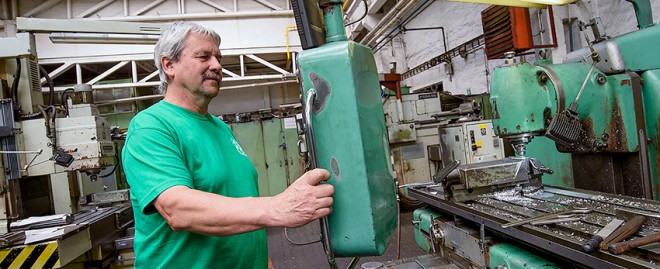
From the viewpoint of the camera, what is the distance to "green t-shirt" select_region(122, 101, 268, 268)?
77cm

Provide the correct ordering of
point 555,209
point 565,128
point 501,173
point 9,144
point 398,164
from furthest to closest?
point 398,164, point 9,144, point 501,173, point 565,128, point 555,209

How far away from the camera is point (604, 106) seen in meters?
1.39

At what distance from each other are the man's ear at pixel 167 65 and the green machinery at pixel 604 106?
1.15 metres

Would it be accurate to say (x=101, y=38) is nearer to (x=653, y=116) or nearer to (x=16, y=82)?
(x=16, y=82)

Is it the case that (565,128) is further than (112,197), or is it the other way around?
(112,197)

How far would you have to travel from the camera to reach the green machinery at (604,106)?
1.34m

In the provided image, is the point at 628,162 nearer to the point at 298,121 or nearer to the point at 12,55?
the point at 298,121

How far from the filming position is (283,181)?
5324mm

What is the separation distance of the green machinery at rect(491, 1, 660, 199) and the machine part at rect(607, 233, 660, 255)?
554 millimetres

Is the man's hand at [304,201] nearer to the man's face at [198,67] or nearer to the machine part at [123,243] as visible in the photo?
the man's face at [198,67]

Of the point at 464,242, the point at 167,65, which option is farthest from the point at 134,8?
the point at 464,242

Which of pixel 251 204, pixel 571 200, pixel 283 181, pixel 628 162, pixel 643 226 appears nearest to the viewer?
pixel 251 204

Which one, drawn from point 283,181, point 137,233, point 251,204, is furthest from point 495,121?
point 283,181

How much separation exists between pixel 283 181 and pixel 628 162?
4321mm
